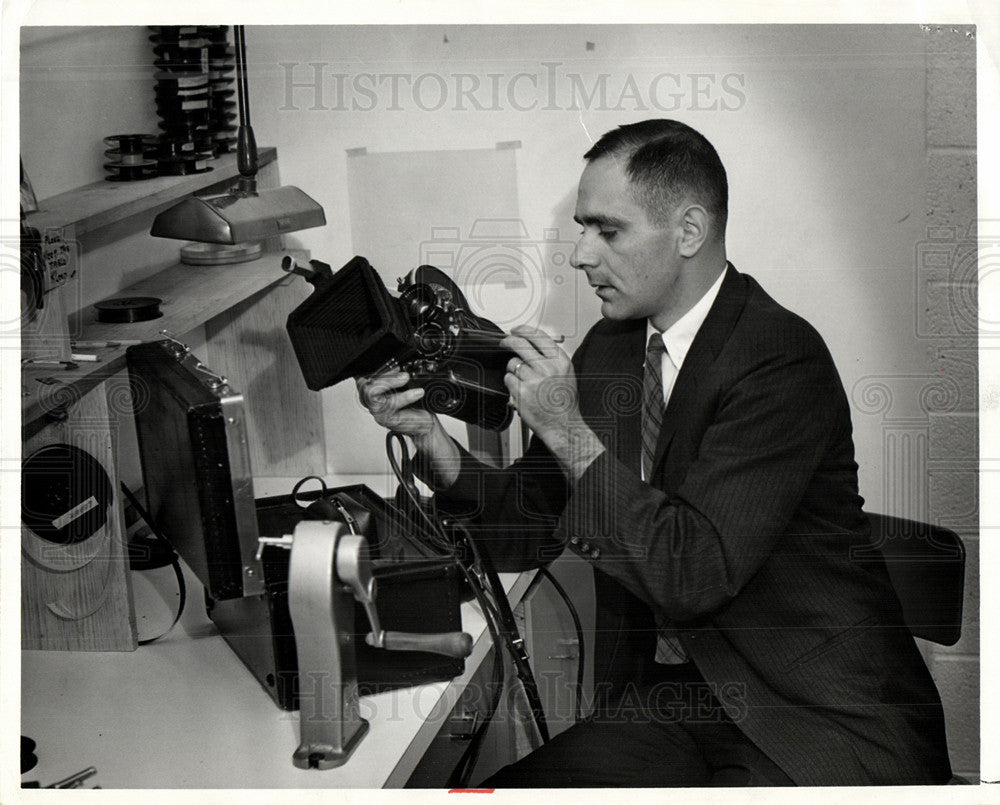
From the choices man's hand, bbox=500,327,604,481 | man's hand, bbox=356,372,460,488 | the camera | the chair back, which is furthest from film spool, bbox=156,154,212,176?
the chair back

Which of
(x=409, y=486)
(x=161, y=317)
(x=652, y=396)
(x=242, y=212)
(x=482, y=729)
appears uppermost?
(x=242, y=212)

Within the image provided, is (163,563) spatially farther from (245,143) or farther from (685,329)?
(685,329)

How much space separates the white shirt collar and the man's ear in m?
0.05

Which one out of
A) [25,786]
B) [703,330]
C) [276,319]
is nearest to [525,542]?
[703,330]

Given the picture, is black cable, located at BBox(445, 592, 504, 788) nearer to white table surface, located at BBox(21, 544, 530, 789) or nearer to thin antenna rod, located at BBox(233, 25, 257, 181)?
white table surface, located at BBox(21, 544, 530, 789)

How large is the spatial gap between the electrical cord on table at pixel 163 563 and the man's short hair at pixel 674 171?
0.69 meters

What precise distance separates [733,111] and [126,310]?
725 millimetres

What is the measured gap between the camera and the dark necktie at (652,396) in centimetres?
116

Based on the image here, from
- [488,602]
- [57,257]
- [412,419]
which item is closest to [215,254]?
[57,257]

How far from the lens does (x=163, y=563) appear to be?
4.17ft

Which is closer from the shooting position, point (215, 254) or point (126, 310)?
point (126, 310)
